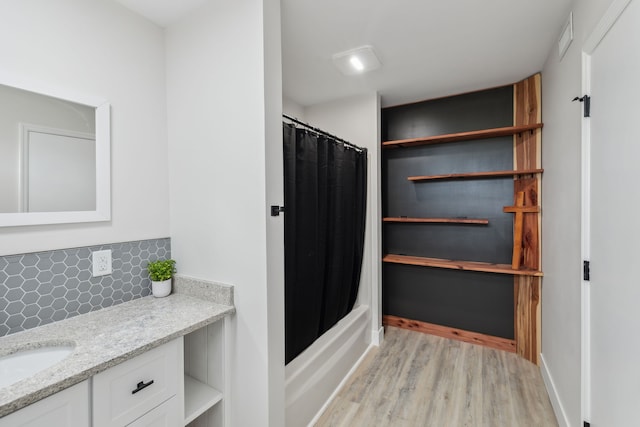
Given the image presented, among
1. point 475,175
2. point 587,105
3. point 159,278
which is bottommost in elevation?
point 159,278

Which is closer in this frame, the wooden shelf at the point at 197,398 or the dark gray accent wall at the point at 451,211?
the wooden shelf at the point at 197,398

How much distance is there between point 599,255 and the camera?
124 centimetres

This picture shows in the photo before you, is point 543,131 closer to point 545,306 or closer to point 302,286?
point 545,306

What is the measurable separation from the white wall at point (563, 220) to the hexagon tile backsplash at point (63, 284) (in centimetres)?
237

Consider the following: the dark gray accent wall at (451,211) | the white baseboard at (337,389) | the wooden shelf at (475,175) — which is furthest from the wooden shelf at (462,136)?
the white baseboard at (337,389)

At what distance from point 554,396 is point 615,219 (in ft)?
4.67

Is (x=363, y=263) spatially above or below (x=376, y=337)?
above

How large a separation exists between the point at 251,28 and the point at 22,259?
56.9 inches

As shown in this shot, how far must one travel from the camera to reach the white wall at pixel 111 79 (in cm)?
120

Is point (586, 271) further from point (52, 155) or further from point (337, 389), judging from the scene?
point (52, 155)

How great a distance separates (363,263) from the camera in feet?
8.95

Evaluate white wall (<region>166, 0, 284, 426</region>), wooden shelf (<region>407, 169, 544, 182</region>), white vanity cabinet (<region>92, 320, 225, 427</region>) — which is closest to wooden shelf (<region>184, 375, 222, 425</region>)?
white vanity cabinet (<region>92, 320, 225, 427</region>)

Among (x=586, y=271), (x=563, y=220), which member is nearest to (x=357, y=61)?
(x=563, y=220)

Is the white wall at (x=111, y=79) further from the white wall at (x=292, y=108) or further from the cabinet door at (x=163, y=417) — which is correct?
the white wall at (x=292, y=108)
